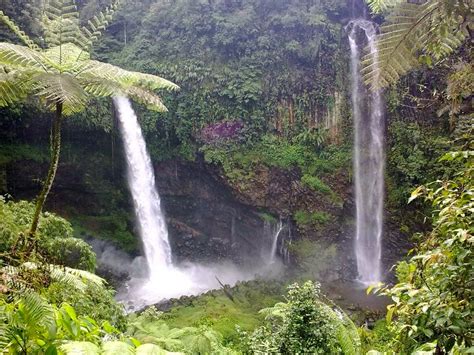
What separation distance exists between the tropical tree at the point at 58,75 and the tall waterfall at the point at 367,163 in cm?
1056

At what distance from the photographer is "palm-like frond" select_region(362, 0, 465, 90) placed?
291 centimetres

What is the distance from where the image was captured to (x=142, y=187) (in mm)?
13367

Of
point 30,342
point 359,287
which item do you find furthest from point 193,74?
point 30,342

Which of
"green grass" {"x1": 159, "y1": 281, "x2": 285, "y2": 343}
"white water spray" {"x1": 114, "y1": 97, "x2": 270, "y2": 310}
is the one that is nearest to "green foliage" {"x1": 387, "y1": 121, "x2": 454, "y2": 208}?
"green grass" {"x1": 159, "y1": 281, "x2": 285, "y2": 343}

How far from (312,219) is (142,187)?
5.89m

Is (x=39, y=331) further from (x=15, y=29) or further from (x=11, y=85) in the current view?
(x=15, y=29)

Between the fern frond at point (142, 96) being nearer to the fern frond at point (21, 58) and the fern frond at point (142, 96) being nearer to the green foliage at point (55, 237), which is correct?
the fern frond at point (21, 58)

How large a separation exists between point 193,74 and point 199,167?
3.26 meters

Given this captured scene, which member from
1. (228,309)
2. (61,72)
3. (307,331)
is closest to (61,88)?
(61,72)

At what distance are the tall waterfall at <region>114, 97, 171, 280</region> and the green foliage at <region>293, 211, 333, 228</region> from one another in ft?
15.3

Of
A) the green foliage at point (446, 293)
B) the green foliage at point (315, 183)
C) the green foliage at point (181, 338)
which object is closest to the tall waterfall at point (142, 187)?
the green foliage at point (315, 183)

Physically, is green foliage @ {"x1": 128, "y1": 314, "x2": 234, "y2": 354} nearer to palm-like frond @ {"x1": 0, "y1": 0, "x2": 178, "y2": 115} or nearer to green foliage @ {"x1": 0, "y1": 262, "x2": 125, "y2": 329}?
Result: green foliage @ {"x1": 0, "y1": 262, "x2": 125, "y2": 329}

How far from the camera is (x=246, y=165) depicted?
13.2 meters

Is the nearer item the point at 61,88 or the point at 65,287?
the point at 61,88
